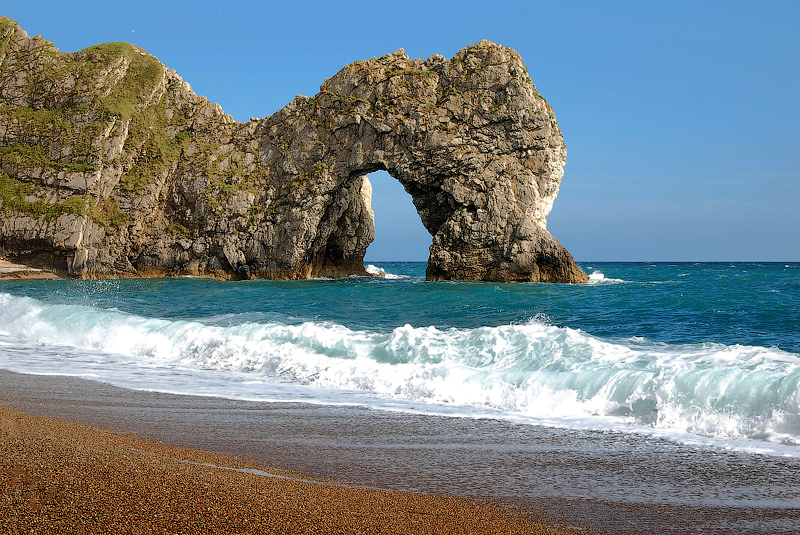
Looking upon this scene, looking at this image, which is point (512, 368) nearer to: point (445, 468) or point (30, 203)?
point (445, 468)

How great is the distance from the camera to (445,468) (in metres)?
4.61

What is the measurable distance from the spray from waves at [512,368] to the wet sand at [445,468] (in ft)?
3.52

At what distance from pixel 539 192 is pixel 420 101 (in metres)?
9.81

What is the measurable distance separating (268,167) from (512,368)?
37.5m

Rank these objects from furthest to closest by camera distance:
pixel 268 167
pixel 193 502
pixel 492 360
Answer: pixel 268 167 → pixel 492 360 → pixel 193 502

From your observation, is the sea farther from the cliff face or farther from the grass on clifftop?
the grass on clifftop

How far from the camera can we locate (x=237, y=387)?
8.45 metres

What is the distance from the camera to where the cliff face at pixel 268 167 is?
121 feet

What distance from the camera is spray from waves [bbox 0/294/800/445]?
6.35m

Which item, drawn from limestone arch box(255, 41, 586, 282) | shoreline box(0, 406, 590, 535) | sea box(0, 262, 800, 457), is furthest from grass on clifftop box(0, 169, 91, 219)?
shoreline box(0, 406, 590, 535)

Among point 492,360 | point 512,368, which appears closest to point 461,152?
point 492,360

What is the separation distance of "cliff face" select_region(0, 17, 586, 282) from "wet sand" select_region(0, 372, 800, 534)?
30.1m

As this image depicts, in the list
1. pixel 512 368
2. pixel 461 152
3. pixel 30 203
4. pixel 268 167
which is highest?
pixel 461 152

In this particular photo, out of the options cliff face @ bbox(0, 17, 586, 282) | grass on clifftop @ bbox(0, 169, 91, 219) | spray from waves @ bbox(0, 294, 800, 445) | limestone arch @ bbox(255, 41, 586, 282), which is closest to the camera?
spray from waves @ bbox(0, 294, 800, 445)
